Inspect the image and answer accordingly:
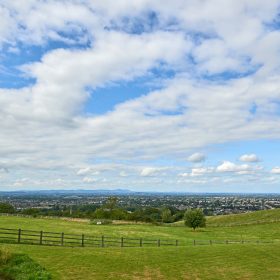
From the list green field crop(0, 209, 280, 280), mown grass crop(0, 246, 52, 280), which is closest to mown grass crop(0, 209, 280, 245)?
green field crop(0, 209, 280, 280)

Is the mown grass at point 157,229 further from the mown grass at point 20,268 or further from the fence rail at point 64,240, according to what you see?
the mown grass at point 20,268

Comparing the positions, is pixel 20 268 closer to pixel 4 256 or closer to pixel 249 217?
pixel 4 256

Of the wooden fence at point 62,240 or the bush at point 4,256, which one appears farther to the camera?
the wooden fence at point 62,240

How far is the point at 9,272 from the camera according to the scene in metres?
26.6

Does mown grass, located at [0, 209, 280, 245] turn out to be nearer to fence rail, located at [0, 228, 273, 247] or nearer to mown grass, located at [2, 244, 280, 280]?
fence rail, located at [0, 228, 273, 247]

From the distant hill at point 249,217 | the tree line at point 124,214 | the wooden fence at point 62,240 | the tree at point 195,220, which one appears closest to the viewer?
the wooden fence at point 62,240

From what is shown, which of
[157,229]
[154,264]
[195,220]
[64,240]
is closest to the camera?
[154,264]

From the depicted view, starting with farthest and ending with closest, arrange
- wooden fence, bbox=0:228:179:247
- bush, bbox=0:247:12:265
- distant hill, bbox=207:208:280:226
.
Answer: distant hill, bbox=207:208:280:226 < wooden fence, bbox=0:228:179:247 < bush, bbox=0:247:12:265

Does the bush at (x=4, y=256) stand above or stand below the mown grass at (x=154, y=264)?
above

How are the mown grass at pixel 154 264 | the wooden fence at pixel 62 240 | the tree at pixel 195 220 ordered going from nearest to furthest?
1. the mown grass at pixel 154 264
2. the wooden fence at pixel 62 240
3. the tree at pixel 195 220

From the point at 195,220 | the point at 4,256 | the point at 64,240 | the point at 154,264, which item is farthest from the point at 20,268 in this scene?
the point at 195,220

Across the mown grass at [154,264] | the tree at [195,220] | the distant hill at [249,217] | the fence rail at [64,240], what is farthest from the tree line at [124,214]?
the mown grass at [154,264]

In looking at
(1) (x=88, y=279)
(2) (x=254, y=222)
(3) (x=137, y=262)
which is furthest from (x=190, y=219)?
(1) (x=88, y=279)

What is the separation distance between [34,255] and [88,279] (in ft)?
25.9
